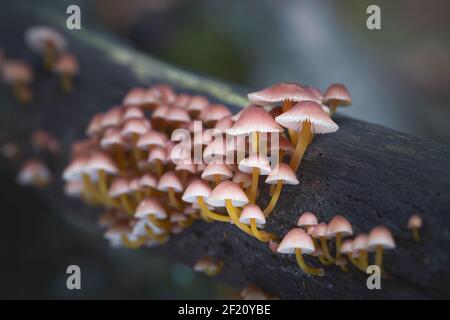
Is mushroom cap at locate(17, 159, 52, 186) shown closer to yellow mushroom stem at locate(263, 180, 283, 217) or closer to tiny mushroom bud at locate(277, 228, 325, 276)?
yellow mushroom stem at locate(263, 180, 283, 217)

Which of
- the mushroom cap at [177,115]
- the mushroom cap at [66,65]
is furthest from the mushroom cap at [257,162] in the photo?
the mushroom cap at [66,65]

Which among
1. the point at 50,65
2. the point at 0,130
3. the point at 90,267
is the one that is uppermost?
the point at 50,65

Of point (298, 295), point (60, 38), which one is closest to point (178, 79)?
point (60, 38)

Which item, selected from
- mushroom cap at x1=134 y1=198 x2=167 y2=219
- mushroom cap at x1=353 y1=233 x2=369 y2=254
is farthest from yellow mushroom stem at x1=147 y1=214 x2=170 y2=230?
mushroom cap at x1=353 y1=233 x2=369 y2=254

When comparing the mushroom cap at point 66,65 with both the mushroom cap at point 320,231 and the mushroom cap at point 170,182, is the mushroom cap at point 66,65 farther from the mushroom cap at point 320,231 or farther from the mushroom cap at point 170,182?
the mushroom cap at point 320,231
